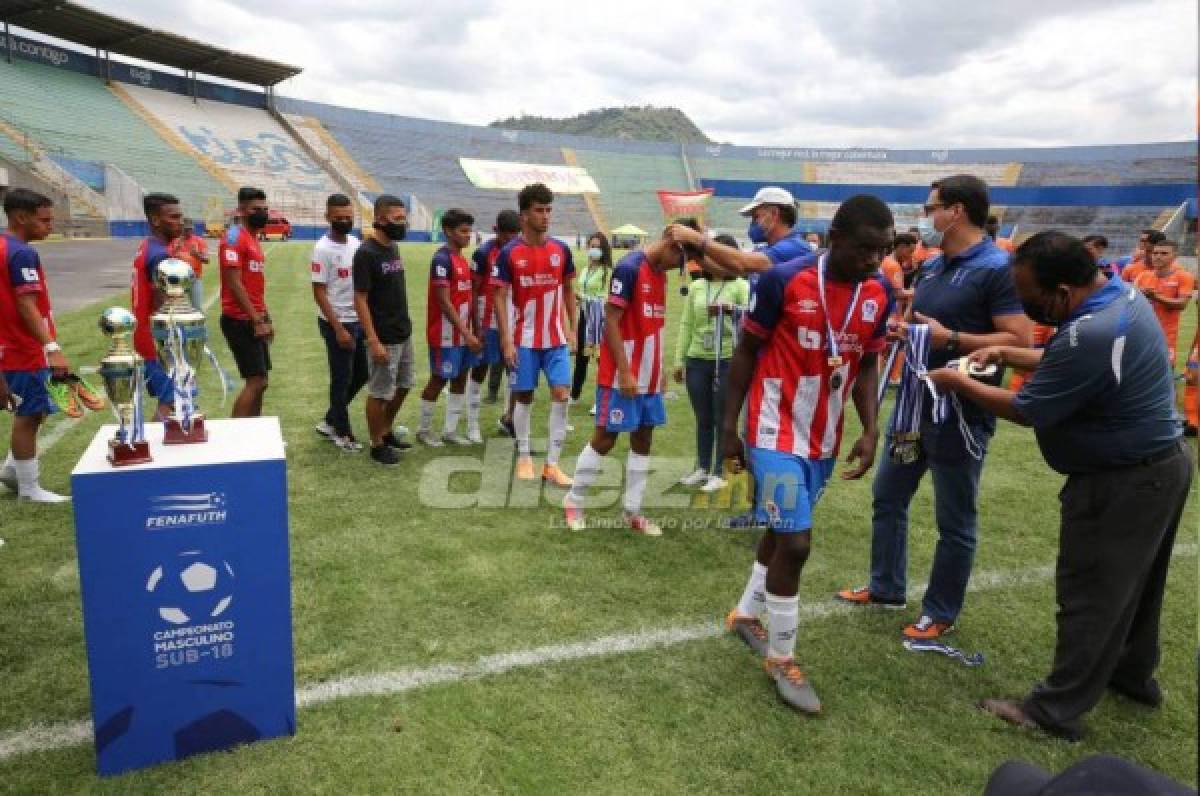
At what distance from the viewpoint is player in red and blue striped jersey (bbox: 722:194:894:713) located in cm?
328

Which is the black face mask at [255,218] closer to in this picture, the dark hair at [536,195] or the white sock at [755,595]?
the dark hair at [536,195]

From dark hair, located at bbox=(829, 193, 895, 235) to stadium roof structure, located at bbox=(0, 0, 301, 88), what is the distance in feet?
159

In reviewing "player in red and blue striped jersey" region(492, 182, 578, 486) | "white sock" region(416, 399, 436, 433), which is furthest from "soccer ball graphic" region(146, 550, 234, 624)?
"white sock" region(416, 399, 436, 433)

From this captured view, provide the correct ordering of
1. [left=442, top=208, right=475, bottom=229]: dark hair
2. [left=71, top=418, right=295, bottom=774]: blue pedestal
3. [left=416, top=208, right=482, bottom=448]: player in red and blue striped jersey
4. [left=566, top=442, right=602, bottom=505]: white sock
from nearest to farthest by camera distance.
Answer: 1. [left=71, top=418, right=295, bottom=774]: blue pedestal
2. [left=566, top=442, right=602, bottom=505]: white sock
3. [left=442, top=208, right=475, bottom=229]: dark hair
4. [left=416, top=208, right=482, bottom=448]: player in red and blue striped jersey

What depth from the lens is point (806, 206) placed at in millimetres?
61125

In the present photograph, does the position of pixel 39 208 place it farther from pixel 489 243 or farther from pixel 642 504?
pixel 642 504

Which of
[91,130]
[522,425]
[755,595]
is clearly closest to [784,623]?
[755,595]

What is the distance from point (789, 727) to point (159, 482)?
262 centimetres

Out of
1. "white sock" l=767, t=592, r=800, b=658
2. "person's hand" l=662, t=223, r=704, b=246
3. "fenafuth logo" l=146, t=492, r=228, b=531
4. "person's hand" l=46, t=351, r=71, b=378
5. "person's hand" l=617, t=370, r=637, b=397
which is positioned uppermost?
"person's hand" l=662, t=223, r=704, b=246

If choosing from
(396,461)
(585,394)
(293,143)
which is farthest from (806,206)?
(396,461)

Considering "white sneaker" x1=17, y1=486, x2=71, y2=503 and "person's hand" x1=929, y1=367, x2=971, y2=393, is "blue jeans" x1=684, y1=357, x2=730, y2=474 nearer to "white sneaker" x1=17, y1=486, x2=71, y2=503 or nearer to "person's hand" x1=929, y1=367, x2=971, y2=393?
"person's hand" x1=929, y1=367, x2=971, y2=393

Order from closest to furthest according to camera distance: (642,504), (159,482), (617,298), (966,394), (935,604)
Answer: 1. (159,482)
2. (966,394)
3. (935,604)
4. (617,298)
5. (642,504)

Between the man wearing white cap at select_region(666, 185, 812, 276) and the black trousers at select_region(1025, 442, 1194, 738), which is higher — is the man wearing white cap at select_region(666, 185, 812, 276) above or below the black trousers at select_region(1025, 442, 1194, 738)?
above

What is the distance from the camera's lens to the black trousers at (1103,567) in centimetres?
298
